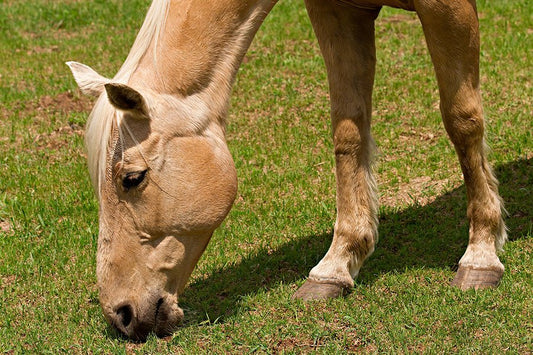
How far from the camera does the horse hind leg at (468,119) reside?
408 centimetres

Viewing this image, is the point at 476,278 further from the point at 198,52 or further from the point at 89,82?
the point at 89,82

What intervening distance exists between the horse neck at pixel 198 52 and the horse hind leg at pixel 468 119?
39.6 inches

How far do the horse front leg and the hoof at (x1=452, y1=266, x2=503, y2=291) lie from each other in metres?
0.57

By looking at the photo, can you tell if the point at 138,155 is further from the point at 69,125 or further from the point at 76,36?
the point at 76,36

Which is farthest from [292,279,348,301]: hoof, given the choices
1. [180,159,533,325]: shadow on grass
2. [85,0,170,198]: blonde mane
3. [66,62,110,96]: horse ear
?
[66,62,110,96]: horse ear

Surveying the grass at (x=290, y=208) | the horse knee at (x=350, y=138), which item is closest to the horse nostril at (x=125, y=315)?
the grass at (x=290, y=208)

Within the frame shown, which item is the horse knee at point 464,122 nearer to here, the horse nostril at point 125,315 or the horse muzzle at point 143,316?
the horse muzzle at point 143,316

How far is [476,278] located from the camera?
4316mm

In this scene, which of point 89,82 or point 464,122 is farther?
point 464,122

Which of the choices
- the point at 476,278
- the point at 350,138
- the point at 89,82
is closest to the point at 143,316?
the point at 89,82

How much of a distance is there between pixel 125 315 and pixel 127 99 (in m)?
1.10

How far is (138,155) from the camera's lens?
3.78 metres

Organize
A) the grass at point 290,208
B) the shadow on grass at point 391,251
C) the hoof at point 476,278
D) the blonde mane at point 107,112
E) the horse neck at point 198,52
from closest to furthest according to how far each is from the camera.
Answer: the blonde mane at point 107,112 < the horse neck at point 198,52 < the grass at point 290,208 < the hoof at point 476,278 < the shadow on grass at point 391,251

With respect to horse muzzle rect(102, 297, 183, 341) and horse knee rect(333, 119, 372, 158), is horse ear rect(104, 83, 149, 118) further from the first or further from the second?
horse knee rect(333, 119, 372, 158)
